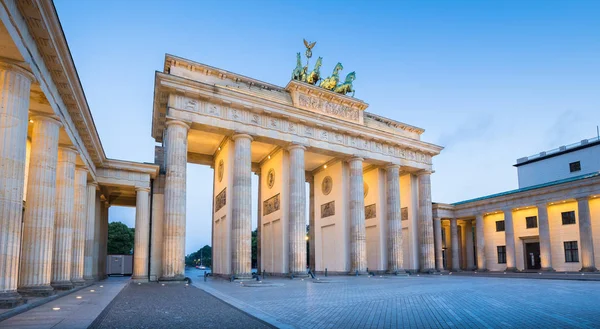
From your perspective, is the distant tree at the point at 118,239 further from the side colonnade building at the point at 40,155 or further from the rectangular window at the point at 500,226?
the rectangular window at the point at 500,226

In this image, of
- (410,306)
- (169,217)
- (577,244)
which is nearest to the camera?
(410,306)

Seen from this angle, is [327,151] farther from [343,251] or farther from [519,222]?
[519,222]

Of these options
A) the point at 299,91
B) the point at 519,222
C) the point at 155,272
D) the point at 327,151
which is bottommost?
the point at 155,272

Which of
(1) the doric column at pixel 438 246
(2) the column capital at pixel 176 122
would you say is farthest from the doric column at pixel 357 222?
(2) the column capital at pixel 176 122

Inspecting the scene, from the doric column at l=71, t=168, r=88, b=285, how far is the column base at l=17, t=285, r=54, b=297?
7650mm

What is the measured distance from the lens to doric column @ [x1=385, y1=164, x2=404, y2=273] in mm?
37375

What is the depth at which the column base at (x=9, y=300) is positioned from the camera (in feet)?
34.7

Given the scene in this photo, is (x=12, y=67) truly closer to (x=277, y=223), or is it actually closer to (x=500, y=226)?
(x=277, y=223)

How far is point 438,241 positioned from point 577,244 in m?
12.3

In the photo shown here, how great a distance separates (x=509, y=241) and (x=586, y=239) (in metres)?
7.53

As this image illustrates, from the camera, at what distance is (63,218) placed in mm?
19141

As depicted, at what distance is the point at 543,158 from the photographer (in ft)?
167

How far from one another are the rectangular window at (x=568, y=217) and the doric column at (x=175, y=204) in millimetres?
34500

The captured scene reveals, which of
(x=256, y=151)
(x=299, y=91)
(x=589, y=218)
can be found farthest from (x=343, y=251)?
(x=589, y=218)
